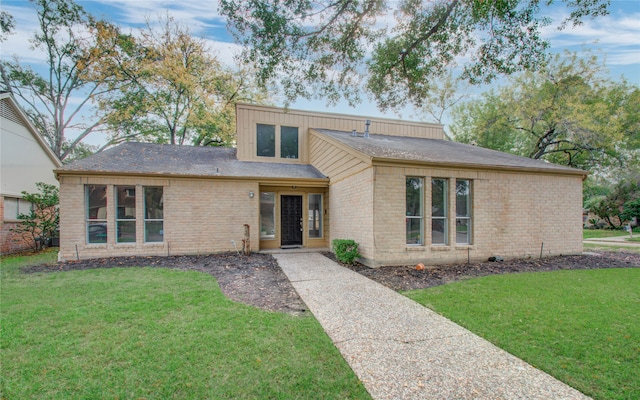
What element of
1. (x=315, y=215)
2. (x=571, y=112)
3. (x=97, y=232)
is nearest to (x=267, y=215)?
(x=315, y=215)

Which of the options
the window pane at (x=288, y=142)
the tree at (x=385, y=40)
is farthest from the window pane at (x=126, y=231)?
the tree at (x=385, y=40)

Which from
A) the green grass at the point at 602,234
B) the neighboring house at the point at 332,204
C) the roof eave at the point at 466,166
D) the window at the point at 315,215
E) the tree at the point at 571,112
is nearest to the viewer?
the roof eave at the point at 466,166

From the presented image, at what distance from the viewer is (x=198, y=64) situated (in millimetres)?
20109

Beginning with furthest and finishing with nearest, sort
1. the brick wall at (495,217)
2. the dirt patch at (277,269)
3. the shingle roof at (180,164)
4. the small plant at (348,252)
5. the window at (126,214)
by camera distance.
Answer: the shingle roof at (180,164) < the window at (126,214) < the small plant at (348,252) < the brick wall at (495,217) < the dirt patch at (277,269)

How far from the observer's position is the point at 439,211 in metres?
8.11

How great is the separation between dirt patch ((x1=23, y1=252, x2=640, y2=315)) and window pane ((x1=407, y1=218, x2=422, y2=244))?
2.58ft

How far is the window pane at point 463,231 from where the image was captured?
8.22 meters

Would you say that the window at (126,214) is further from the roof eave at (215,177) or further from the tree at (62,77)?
the tree at (62,77)

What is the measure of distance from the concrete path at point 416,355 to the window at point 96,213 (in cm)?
768

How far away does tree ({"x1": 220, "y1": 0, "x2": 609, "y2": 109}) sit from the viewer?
5.69 m

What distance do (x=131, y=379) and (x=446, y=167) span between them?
25.9 feet

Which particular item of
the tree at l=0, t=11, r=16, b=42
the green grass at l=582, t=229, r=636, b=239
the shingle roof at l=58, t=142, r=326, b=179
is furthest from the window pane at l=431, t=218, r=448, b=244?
the tree at l=0, t=11, r=16, b=42

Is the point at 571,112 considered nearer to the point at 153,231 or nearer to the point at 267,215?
the point at 267,215

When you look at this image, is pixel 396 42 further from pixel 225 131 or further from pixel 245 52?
pixel 225 131
